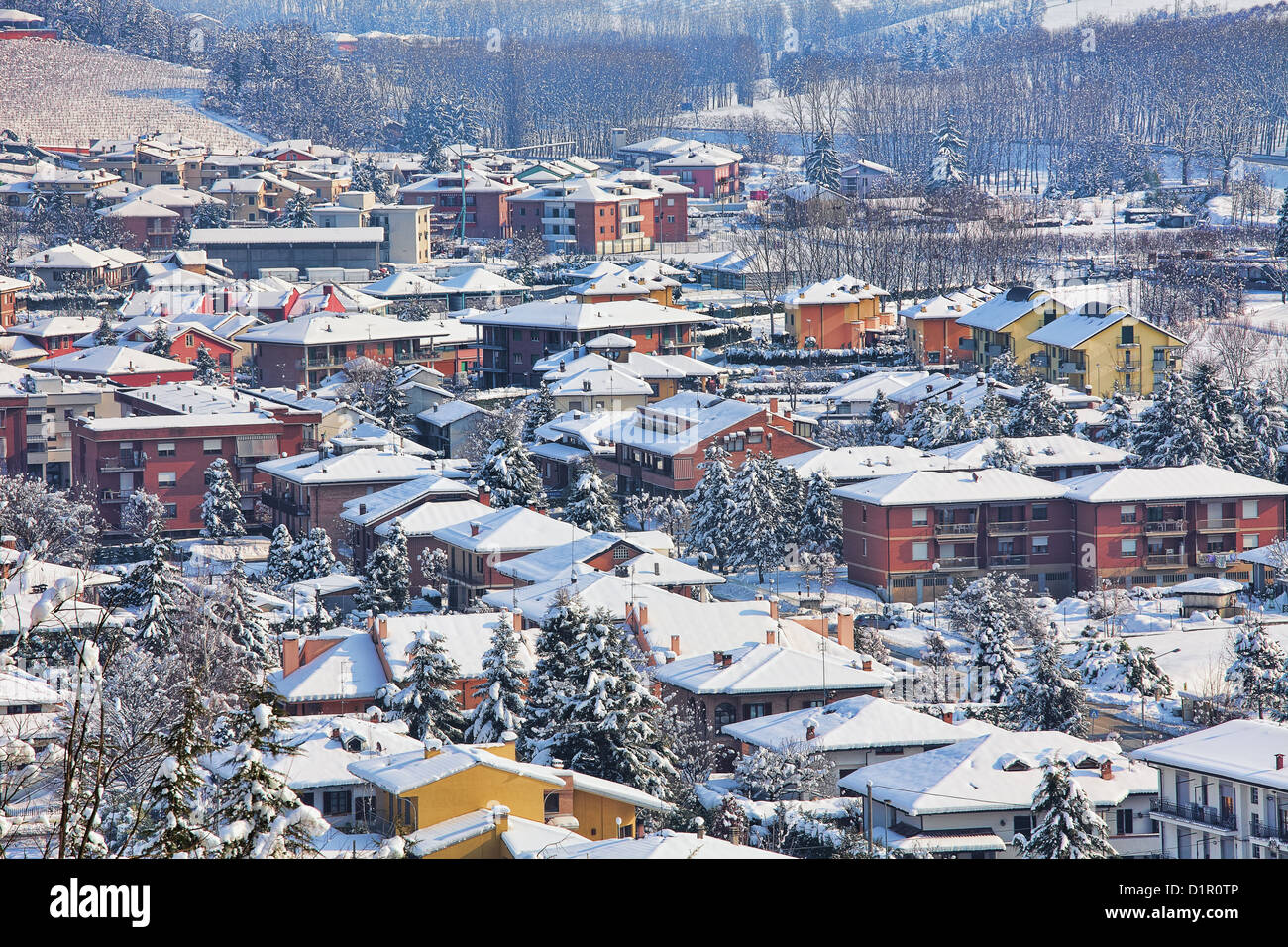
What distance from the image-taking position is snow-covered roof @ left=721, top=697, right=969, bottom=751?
21312 mm

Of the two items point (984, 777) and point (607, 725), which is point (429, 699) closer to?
point (607, 725)

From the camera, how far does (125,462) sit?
38.7m

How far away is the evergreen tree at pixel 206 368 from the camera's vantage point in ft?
161

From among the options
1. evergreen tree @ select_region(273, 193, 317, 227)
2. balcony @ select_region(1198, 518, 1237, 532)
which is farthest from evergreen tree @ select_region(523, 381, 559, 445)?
evergreen tree @ select_region(273, 193, 317, 227)

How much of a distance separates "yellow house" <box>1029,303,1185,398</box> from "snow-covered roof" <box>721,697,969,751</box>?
1050 inches

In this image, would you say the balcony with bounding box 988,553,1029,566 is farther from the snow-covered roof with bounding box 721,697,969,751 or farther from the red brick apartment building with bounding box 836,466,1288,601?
the snow-covered roof with bounding box 721,697,969,751

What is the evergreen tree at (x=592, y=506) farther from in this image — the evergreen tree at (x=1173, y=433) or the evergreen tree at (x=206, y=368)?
the evergreen tree at (x=206, y=368)

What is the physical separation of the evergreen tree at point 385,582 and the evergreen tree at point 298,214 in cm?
4111

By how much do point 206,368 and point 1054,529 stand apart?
25.0 metres

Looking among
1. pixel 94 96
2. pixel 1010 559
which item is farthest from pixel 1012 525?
pixel 94 96

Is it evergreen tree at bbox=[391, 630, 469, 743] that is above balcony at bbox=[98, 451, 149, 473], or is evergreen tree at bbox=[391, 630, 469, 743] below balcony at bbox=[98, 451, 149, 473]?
above

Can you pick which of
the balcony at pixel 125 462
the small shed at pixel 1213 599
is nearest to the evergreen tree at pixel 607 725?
the small shed at pixel 1213 599

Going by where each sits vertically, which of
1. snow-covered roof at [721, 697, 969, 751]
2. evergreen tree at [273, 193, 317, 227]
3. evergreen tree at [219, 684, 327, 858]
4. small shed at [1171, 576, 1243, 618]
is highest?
evergreen tree at [219, 684, 327, 858]
